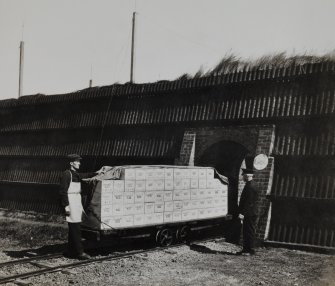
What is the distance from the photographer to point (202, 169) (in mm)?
12164

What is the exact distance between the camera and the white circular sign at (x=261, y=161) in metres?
12.7

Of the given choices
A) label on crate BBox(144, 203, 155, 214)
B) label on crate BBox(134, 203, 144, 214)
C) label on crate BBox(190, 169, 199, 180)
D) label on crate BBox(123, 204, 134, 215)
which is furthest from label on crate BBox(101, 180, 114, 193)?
label on crate BBox(190, 169, 199, 180)

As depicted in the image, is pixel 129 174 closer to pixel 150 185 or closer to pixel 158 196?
pixel 150 185

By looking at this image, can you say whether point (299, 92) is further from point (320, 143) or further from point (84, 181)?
point (84, 181)

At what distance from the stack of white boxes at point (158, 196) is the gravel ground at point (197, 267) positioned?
0.92m

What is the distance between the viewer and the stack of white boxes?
32.4 feet

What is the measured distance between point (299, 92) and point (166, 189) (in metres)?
5.40

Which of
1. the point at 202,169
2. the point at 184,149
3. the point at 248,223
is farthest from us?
the point at 184,149

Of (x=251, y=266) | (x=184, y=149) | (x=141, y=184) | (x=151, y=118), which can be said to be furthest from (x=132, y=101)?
(x=251, y=266)

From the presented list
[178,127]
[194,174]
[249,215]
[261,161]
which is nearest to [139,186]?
[194,174]

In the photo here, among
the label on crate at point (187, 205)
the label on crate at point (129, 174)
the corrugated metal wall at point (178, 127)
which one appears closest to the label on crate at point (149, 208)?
the label on crate at point (129, 174)

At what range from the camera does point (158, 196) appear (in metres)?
10.8

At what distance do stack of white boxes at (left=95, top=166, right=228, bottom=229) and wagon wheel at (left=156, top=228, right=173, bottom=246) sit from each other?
38 centimetres

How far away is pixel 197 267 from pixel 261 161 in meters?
4.77
